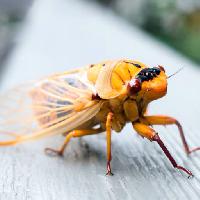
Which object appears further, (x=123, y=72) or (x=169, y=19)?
(x=169, y=19)

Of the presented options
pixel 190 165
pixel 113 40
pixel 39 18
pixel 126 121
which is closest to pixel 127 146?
pixel 126 121

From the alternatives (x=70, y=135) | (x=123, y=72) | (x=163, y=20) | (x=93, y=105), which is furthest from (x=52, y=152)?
(x=163, y=20)

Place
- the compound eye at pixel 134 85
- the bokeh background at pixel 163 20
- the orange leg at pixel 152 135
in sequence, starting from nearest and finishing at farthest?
the orange leg at pixel 152 135 < the compound eye at pixel 134 85 < the bokeh background at pixel 163 20

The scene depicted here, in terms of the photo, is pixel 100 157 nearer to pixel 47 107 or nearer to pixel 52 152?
pixel 52 152

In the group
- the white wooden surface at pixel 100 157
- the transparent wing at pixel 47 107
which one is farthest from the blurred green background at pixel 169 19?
the transparent wing at pixel 47 107

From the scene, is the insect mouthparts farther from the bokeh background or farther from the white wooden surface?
the bokeh background

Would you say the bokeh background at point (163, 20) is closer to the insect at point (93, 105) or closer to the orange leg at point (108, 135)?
the insect at point (93, 105)
